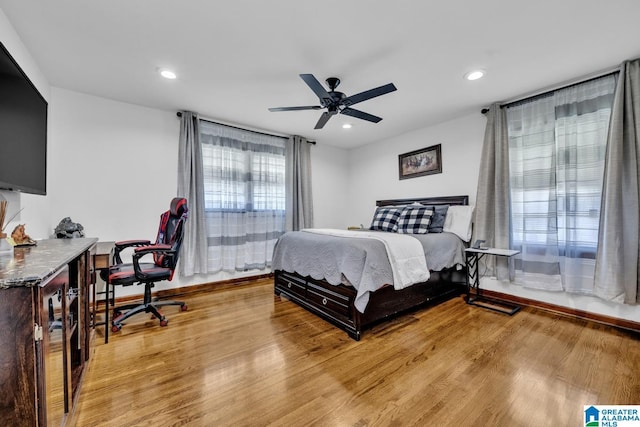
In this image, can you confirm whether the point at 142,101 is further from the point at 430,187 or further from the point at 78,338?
the point at 430,187

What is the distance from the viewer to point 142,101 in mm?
3242

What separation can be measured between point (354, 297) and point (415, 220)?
168cm

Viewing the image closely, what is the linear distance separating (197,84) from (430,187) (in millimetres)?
3419

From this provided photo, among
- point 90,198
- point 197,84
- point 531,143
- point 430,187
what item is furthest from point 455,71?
point 90,198

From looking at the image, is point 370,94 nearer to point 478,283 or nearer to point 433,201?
point 433,201

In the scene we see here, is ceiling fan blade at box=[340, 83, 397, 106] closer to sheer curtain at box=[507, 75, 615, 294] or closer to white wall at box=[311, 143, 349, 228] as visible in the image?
sheer curtain at box=[507, 75, 615, 294]

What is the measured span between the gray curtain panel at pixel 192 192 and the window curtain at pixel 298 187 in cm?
140

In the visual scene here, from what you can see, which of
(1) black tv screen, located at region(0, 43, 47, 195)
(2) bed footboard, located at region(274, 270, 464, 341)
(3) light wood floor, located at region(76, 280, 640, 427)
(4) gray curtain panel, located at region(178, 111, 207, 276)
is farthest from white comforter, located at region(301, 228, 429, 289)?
(1) black tv screen, located at region(0, 43, 47, 195)

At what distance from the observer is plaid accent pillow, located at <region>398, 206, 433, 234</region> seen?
11.3 ft

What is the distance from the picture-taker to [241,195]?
4086 mm

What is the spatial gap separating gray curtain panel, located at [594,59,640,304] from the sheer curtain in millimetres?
160

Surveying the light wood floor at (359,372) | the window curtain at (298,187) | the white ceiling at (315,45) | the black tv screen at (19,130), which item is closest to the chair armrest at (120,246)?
the light wood floor at (359,372)

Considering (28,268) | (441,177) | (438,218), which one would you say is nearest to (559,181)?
(438,218)

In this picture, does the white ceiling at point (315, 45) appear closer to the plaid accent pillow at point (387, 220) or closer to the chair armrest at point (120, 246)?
the plaid accent pillow at point (387, 220)
